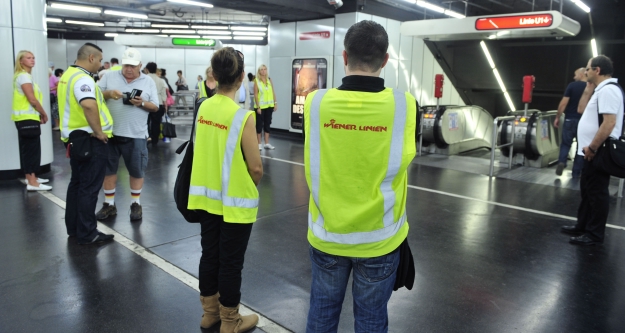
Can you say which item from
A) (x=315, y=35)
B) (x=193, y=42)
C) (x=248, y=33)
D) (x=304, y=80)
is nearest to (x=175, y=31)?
(x=248, y=33)

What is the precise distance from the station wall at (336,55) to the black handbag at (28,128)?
6733 millimetres

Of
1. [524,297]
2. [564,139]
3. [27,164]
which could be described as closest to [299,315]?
[524,297]

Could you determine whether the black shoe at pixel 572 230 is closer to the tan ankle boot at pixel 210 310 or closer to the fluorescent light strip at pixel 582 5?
the tan ankle boot at pixel 210 310

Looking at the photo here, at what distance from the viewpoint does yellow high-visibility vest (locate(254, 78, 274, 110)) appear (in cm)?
961

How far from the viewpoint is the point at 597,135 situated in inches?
166

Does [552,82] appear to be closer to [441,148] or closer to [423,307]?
[441,148]

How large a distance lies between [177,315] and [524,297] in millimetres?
2412

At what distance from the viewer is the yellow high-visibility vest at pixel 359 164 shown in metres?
1.68

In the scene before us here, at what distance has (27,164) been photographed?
598 cm

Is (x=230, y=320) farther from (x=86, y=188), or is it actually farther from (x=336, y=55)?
(x=336, y=55)

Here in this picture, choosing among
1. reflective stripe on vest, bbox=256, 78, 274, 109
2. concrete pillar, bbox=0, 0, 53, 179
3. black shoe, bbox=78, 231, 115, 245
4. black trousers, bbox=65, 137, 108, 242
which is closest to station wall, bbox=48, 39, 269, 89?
reflective stripe on vest, bbox=256, 78, 274, 109

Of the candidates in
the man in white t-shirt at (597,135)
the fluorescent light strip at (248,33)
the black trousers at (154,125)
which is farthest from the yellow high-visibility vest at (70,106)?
the fluorescent light strip at (248,33)

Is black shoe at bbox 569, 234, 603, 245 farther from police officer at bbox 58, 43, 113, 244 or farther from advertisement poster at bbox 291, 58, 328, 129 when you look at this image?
advertisement poster at bbox 291, 58, 328, 129

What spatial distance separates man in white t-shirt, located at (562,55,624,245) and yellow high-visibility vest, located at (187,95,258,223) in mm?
3376
